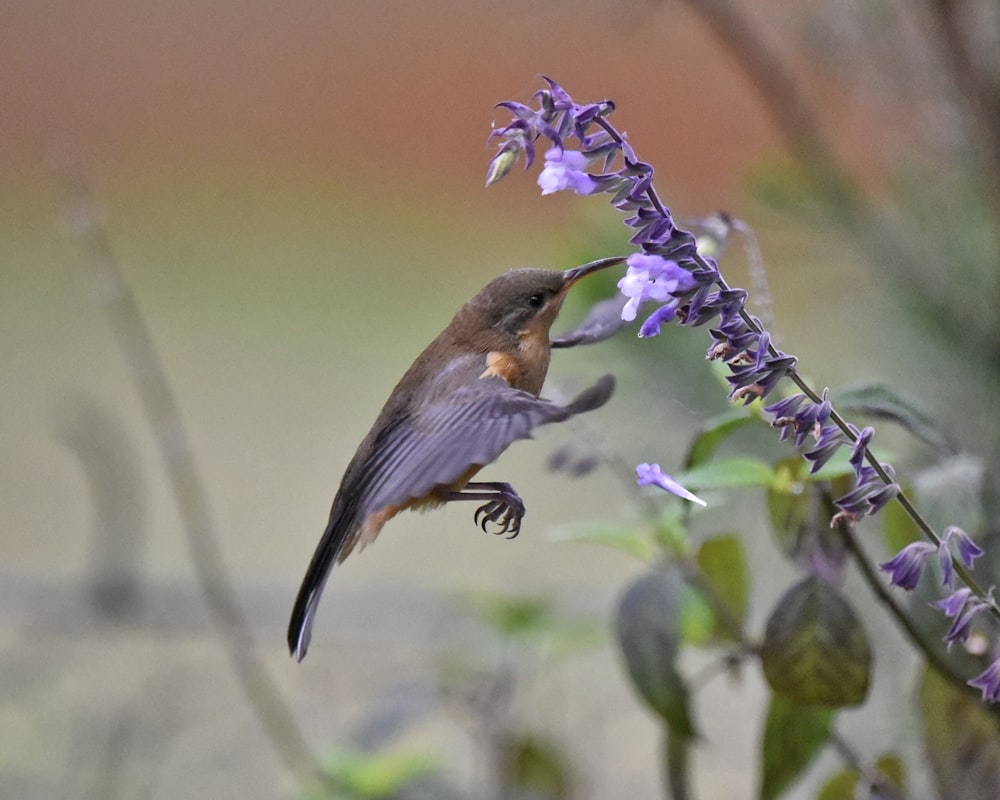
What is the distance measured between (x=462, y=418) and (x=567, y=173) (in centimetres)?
15

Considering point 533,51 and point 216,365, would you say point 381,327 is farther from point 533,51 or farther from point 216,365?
point 533,51

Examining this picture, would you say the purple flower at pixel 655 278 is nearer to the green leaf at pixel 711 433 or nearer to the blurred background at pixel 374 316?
the green leaf at pixel 711 433

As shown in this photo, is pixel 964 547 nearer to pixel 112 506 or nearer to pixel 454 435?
pixel 454 435

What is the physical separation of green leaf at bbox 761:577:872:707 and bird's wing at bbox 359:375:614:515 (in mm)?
129

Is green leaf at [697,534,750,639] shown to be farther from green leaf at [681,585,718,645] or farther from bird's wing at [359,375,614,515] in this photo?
bird's wing at [359,375,614,515]

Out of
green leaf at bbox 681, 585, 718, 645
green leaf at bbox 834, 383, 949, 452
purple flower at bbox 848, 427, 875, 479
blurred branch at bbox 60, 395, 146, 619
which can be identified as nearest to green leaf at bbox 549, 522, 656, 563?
green leaf at bbox 681, 585, 718, 645

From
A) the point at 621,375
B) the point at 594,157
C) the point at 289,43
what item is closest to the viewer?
the point at 594,157

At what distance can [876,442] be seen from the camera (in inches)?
36.1

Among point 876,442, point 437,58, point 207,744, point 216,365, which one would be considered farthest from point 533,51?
point 876,442

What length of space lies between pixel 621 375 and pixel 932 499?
0.49 metres

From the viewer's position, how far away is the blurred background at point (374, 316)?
98 cm

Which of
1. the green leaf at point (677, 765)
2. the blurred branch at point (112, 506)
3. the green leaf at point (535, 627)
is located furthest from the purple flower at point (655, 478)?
the blurred branch at point (112, 506)

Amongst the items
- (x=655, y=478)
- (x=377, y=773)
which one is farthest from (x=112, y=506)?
(x=655, y=478)

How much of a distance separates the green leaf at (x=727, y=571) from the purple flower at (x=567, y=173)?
0.24m
